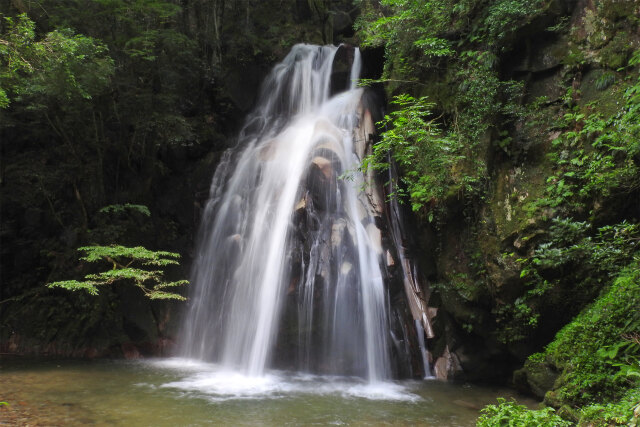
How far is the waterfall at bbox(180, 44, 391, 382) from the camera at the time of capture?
7.77 metres

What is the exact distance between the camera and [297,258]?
8.49m

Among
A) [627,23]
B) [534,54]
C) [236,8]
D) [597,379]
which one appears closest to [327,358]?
[597,379]

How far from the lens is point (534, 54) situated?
7324mm

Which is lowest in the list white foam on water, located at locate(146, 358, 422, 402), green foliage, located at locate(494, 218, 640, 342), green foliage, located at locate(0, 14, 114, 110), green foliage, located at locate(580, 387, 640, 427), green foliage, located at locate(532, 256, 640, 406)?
white foam on water, located at locate(146, 358, 422, 402)

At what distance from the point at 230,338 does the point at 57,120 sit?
6746 mm

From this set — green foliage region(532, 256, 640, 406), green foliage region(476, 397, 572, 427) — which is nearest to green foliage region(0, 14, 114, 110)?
green foliage region(476, 397, 572, 427)

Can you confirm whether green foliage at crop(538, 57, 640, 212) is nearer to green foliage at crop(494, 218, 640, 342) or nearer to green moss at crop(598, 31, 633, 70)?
green foliage at crop(494, 218, 640, 342)

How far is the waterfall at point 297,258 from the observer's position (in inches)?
306

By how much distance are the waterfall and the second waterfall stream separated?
0.02 m

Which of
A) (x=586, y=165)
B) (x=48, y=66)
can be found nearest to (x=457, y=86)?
(x=586, y=165)

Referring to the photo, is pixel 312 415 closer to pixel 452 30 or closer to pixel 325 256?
pixel 325 256

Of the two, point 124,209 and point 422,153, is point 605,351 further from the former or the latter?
point 124,209

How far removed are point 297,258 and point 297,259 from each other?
2cm

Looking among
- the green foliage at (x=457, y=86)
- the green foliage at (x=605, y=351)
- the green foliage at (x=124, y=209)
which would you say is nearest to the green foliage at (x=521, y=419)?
the green foliage at (x=605, y=351)
